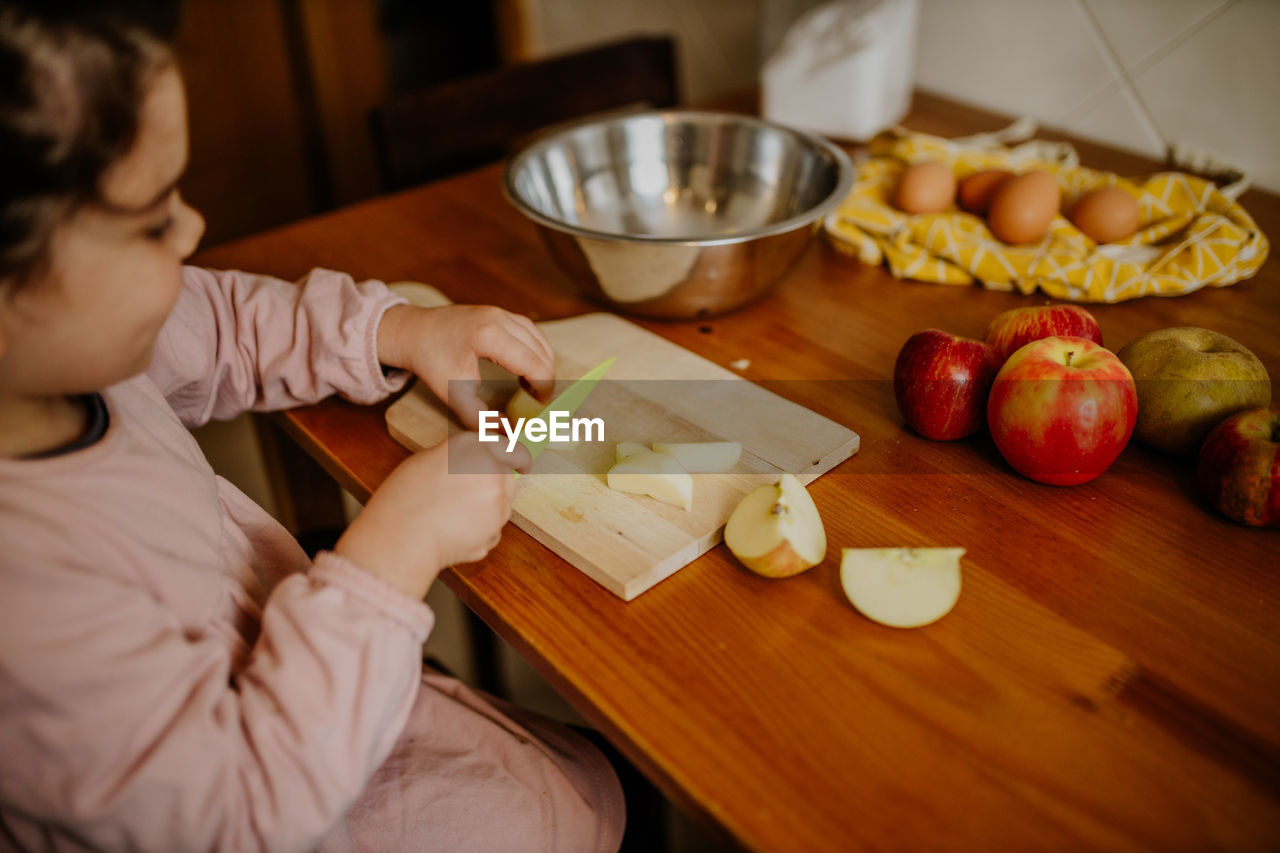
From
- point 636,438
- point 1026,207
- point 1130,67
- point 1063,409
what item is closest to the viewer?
point 1063,409

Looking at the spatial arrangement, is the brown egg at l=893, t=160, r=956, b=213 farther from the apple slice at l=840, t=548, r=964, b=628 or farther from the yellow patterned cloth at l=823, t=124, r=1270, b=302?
the apple slice at l=840, t=548, r=964, b=628

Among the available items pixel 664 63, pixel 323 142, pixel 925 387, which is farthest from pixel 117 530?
pixel 323 142

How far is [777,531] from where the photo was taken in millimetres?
638

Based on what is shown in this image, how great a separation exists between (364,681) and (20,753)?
0.61 ft

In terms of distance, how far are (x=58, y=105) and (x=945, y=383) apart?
2.11 feet

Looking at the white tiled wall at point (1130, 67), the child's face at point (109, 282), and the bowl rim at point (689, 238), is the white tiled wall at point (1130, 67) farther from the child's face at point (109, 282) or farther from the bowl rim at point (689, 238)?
the child's face at point (109, 282)

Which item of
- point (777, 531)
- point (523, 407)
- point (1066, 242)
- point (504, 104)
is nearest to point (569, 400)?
point (523, 407)

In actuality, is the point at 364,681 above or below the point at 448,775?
above

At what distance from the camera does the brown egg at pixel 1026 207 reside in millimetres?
1034

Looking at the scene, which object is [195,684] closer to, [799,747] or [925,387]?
[799,747]

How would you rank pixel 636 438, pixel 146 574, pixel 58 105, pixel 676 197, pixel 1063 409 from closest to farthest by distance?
pixel 58 105 < pixel 146 574 < pixel 1063 409 < pixel 636 438 < pixel 676 197

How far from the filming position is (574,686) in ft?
1.94

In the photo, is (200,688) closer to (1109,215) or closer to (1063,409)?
(1063,409)

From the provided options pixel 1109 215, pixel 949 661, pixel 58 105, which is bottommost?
pixel 949 661
